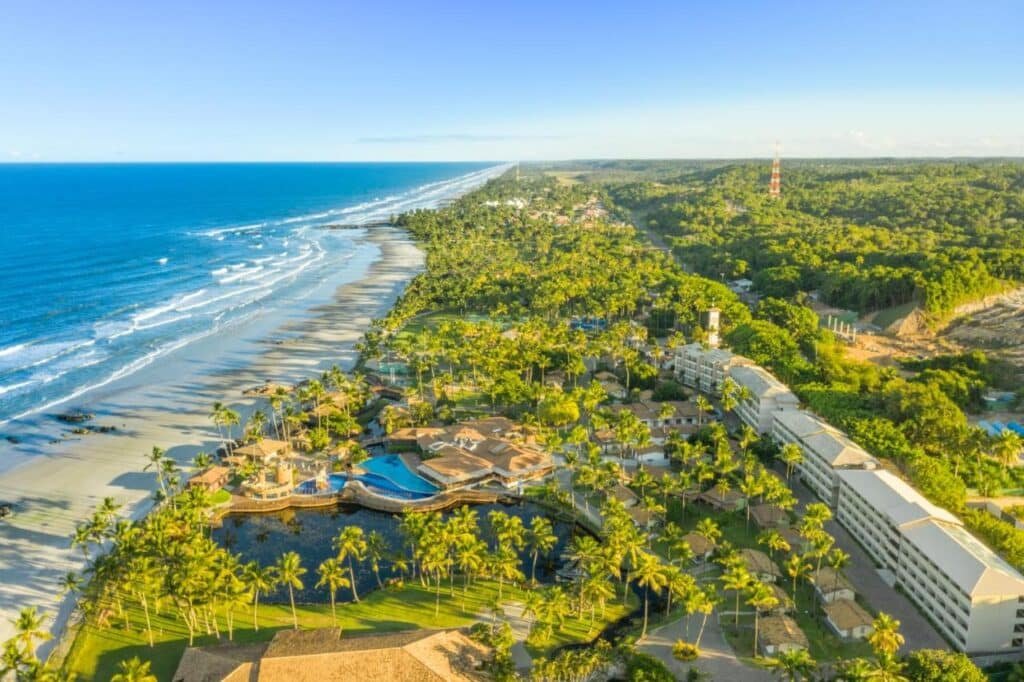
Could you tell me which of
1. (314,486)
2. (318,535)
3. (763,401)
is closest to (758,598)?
(763,401)

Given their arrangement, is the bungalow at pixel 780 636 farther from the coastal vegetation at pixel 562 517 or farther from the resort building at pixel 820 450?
the resort building at pixel 820 450

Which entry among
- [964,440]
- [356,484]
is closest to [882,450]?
[964,440]

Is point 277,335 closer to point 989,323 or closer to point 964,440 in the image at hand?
point 964,440

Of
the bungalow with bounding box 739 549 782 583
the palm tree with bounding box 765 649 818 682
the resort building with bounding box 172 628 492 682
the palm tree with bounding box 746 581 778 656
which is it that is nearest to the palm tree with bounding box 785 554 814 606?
the bungalow with bounding box 739 549 782 583

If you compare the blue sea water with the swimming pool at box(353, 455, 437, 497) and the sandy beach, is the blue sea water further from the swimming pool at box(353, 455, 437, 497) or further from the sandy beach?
the swimming pool at box(353, 455, 437, 497)

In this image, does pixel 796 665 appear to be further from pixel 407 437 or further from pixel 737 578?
pixel 407 437

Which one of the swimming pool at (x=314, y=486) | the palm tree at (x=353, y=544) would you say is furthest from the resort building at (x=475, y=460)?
the palm tree at (x=353, y=544)
